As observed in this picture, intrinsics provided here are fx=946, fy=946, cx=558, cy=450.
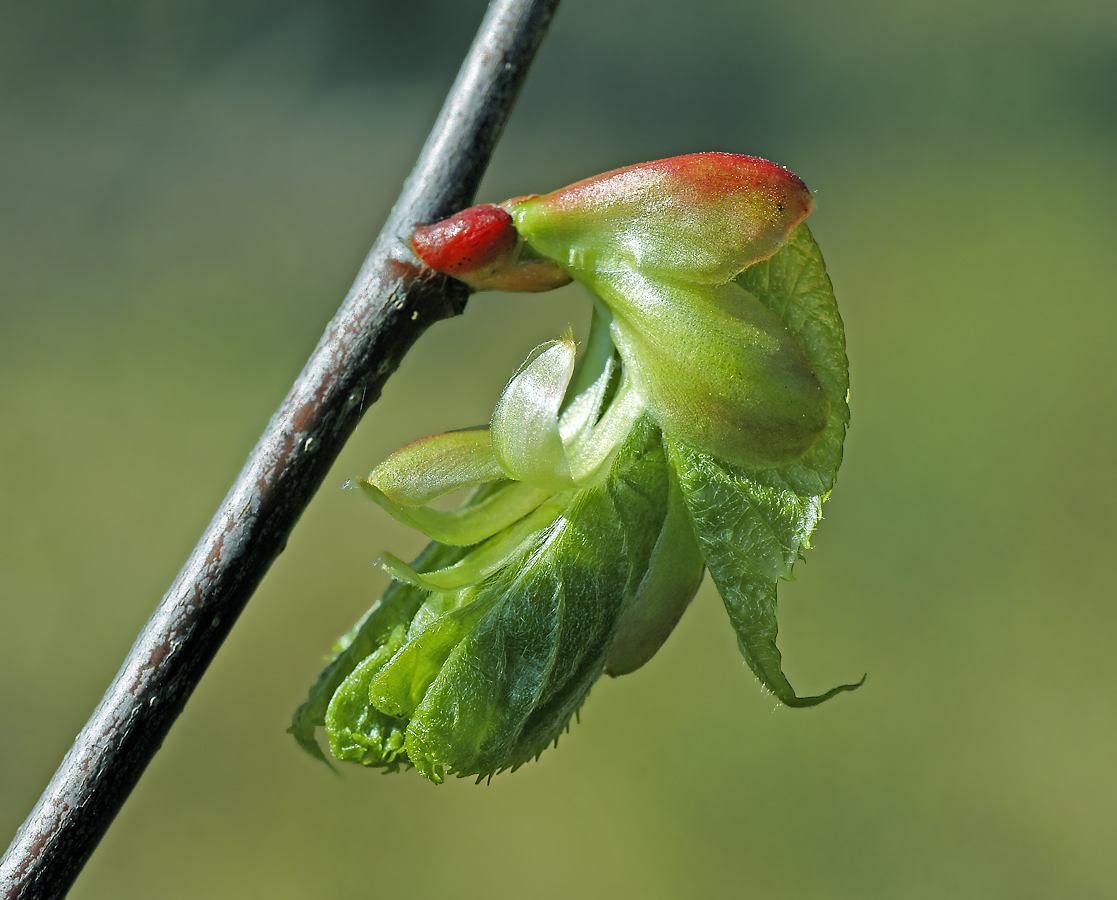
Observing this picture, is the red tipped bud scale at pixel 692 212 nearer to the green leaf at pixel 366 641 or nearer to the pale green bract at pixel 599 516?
the pale green bract at pixel 599 516

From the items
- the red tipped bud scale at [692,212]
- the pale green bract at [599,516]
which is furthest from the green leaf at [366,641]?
the red tipped bud scale at [692,212]

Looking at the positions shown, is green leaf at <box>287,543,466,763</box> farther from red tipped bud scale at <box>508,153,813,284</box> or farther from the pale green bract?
red tipped bud scale at <box>508,153,813,284</box>

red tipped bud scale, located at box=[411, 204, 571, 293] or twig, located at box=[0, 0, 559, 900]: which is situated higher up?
red tipped bud scale, located at box=[411, 204, 571, 293]

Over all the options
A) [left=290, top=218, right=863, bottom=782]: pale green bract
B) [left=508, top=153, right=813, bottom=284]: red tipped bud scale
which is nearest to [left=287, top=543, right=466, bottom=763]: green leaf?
[left=290, top=218, right=863, bottom=782]: pale green bract

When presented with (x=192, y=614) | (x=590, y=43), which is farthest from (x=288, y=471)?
(x=590, y=43)

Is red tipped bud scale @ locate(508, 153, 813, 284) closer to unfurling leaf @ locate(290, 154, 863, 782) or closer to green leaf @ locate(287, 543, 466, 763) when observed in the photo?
unfurling leaf @ locate(290, 154, 863, 782)

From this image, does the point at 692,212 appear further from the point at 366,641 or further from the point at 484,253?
the point at 366,641

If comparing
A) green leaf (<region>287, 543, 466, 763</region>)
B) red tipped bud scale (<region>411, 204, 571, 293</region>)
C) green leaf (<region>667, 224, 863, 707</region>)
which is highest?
red tipped bud scale (<region>411, 204, 571, 293</region>)
